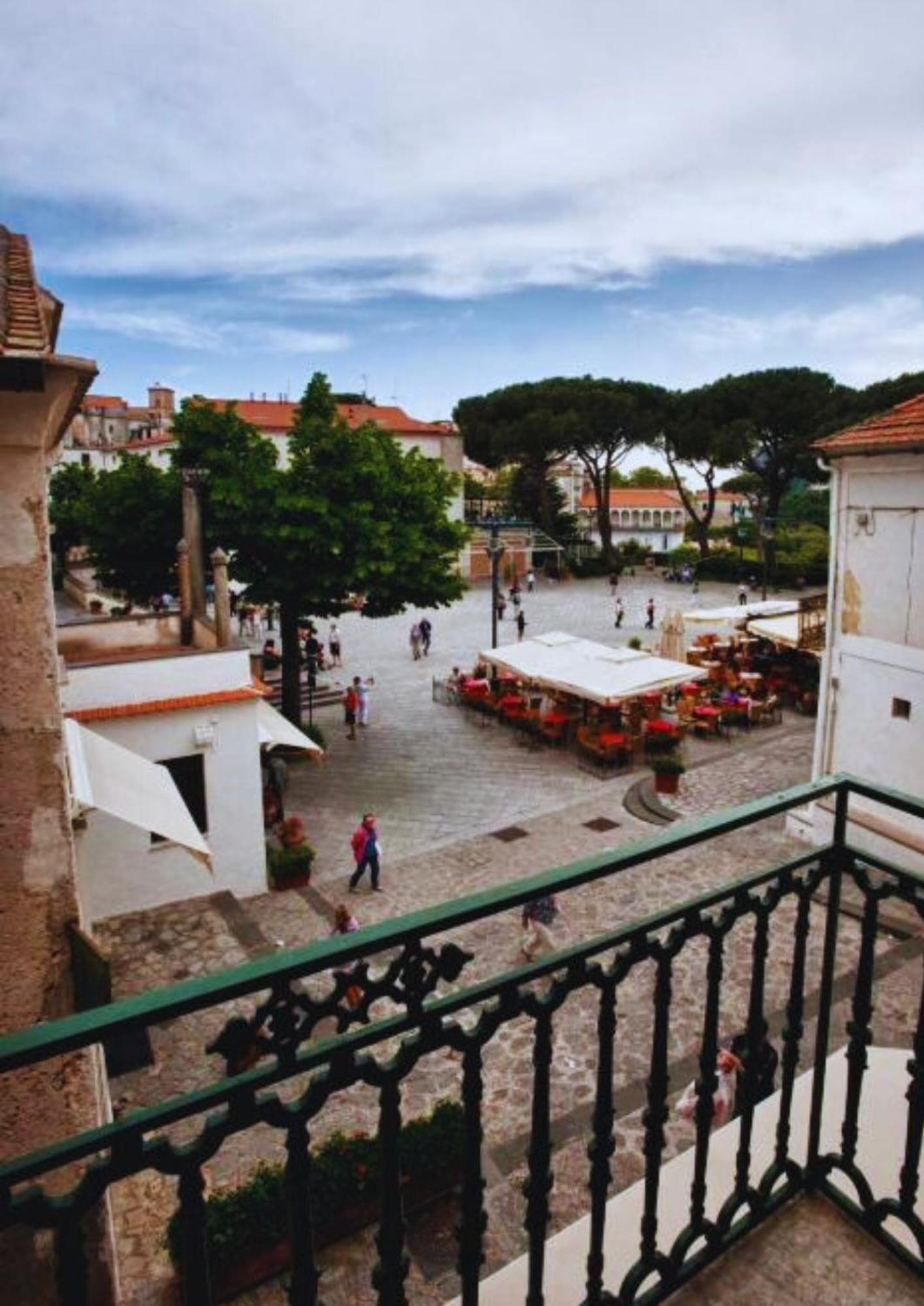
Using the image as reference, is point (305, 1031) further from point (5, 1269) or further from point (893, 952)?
point (893, 952)

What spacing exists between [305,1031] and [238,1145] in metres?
7.40

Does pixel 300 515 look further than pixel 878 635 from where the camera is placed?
Yes

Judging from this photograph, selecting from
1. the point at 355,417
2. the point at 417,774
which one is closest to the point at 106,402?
the point at 355,417

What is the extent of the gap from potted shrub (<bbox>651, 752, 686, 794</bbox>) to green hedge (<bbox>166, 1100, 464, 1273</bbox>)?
35.0ft

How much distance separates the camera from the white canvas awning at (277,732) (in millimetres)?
13492

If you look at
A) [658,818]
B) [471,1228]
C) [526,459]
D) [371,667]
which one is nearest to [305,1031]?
[471,1228]

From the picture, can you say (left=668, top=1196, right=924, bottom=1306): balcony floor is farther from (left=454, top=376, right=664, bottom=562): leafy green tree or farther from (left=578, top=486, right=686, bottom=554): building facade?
(left=578, top=486, right=686, bottom=554): building facade

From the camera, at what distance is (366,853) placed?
1276 cm

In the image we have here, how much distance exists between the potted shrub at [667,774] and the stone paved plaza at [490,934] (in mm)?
565

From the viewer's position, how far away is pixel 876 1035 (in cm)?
920

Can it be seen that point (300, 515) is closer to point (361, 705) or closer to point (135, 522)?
point (135, 522)

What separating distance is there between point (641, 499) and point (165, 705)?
90.6 m

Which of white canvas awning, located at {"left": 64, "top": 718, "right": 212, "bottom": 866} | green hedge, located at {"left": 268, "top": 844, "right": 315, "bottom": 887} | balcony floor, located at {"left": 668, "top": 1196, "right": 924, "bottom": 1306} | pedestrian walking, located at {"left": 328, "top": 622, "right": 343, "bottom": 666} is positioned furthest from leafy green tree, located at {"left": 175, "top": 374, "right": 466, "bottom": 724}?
balcony floor, located at {"left": 668, "top": 1196, "right": 924, "bottom": 1306}

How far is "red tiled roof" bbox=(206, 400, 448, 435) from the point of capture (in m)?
63.4
